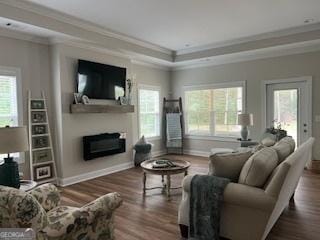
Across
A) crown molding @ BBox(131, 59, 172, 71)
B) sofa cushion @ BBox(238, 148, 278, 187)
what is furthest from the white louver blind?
sofa cushion @ BBox(238, 148, 278, 187)

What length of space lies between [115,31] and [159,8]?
1.39 meters

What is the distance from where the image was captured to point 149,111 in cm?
710

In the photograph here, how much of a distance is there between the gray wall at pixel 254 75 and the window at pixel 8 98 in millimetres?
4532

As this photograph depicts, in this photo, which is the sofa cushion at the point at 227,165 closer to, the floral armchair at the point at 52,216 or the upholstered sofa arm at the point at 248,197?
the upholstered sofa arm at the point at 248,197

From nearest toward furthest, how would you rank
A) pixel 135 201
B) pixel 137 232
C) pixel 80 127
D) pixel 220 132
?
Result: pixel 137 232
pixel 135 201
pixel 80 127
pixel 220 132

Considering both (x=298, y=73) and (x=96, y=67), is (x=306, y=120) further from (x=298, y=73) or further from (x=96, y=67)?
(x=96, y=67)

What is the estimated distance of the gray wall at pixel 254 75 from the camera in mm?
5422

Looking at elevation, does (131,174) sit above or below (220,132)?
below

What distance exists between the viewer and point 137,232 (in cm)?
281

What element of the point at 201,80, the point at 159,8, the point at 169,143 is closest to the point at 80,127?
the point at 159,8

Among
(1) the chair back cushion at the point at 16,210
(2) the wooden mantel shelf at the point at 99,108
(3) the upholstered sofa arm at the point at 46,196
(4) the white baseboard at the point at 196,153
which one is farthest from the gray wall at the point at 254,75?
(1) the chair back cushion at the point at 16,210

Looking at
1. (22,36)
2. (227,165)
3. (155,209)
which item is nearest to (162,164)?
(155,209)

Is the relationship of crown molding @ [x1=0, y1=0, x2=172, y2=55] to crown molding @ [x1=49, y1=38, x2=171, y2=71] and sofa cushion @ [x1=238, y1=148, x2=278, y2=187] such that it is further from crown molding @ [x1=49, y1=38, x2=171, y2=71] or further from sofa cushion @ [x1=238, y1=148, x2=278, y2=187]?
sofa cushion @ [x1=238, y1=148, x2=278, y2=187]

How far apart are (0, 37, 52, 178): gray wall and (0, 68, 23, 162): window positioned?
12cm
